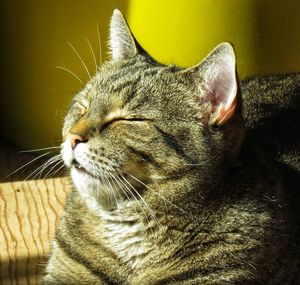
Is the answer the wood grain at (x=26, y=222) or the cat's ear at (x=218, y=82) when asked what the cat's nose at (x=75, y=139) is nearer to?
the cat's ear at (x=218, y=82)

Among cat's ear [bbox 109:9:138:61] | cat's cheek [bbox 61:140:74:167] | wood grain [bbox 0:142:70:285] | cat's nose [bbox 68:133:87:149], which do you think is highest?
cat's ear [bbox 109:9:138:61]

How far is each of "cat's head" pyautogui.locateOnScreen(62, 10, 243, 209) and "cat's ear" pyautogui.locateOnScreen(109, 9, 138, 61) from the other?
0.30 metres

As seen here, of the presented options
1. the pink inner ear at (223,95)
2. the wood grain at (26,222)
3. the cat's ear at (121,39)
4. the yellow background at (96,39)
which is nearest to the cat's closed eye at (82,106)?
the cat's ear at (121,39)

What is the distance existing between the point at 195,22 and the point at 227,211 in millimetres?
1277

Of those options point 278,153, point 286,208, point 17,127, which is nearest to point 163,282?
point 286,208

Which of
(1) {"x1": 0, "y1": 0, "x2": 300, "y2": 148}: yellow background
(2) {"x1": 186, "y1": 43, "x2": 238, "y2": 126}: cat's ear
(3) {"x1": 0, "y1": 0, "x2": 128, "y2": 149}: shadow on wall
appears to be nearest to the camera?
(2) {"x1": 186, "y1": 43, "x2": 238, "y2": 126}: cat's ear

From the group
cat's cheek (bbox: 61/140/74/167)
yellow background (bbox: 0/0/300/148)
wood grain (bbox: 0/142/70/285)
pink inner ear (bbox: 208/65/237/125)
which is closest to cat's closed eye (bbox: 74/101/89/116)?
cat's cheek (bbox: 61/140/74/167)

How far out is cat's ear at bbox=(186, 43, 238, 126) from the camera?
2541 millimetres

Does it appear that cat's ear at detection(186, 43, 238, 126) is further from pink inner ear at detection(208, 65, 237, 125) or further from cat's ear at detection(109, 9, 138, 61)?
cat's ear at detection(109, 9, 138, 61)

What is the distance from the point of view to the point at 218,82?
261cm

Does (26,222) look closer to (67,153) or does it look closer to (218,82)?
(67,153)

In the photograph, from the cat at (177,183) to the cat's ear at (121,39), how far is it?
0.19 metres

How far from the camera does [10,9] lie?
412 cm

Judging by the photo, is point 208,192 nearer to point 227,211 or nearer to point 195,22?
point 227,211
